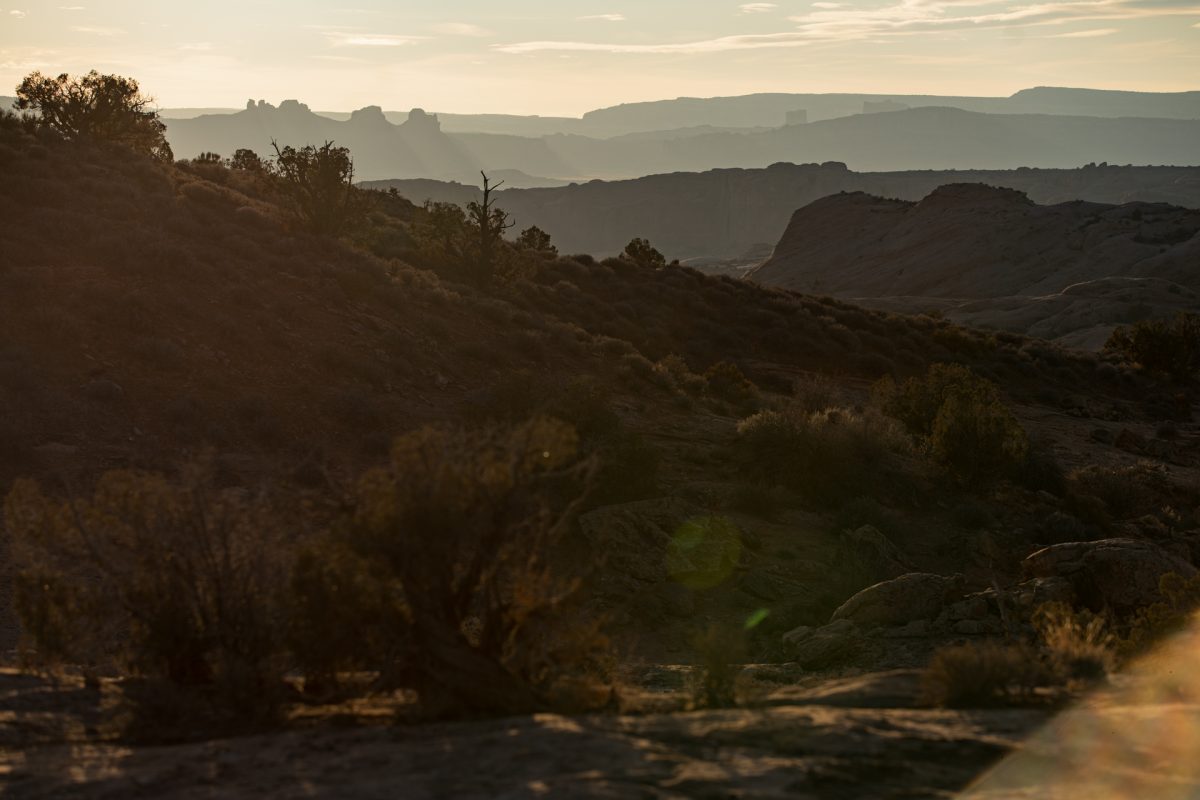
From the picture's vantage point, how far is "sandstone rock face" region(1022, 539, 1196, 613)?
1204cm

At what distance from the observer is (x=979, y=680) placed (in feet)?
19.6

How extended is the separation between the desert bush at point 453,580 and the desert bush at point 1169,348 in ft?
142

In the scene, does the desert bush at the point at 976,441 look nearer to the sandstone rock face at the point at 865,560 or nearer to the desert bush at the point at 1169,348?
the sandstone rock face at the point at 865,560

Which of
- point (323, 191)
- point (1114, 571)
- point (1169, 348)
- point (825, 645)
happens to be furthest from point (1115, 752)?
point (1169, 348)

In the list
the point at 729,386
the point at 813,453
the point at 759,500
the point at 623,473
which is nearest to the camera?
the point at 623,473

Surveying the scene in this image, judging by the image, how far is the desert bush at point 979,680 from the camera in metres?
5.95

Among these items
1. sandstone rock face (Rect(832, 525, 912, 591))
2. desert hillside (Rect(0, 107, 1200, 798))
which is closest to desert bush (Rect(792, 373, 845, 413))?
desert hillside (Rect(0, 107, 1200, 798))

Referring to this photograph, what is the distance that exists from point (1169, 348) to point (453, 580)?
44.0m

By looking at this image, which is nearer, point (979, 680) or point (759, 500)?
point (979, 680)

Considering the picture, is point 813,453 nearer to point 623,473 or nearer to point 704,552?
point 623,473

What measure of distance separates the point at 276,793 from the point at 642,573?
9224 mm

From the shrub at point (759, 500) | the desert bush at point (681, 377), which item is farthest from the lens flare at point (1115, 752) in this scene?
the desert bush at point (681, 377)

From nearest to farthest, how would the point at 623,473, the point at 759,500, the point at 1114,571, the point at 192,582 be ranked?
the point at 192,582
the point at 1114,571
the point at 623,473
the point at 759,500

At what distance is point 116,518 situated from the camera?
6480 mm
